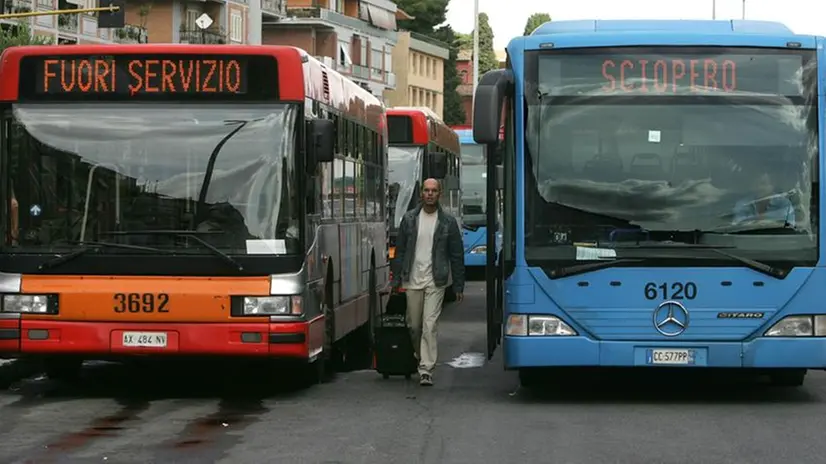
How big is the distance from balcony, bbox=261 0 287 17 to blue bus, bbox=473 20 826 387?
257 ft

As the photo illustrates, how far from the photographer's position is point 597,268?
46.0ft

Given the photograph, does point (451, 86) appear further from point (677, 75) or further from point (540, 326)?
point (540, 326)

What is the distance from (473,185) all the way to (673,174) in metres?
26.0

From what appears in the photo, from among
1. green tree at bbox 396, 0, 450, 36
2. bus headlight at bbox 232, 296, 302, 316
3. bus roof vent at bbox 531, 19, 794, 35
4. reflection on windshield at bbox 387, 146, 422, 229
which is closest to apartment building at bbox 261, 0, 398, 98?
green tree at bbox 396, 0, 450, 36

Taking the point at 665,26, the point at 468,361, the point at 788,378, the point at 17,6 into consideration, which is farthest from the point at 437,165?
the point at 17,6

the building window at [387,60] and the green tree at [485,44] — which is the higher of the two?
the green tree at [485,44]

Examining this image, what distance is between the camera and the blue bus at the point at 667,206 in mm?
13961

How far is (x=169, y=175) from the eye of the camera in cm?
1423

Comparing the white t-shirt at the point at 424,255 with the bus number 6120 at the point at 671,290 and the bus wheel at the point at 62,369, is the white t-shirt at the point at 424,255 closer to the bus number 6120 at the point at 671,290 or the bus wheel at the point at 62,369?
the bus number 6120 at the point at 671,290

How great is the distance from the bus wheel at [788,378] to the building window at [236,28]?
233 ft

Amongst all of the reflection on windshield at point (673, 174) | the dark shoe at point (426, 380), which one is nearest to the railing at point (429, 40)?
the dark shoe at point (426, 380)

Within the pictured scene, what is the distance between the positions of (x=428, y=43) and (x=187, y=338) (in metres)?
112

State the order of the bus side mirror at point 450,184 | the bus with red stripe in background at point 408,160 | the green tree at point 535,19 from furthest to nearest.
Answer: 1. the green tree at point 535,19
2. the bus side mirror at point 450,184
3. the bus with red stripe in background at point 408,160

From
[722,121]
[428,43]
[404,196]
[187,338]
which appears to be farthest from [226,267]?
[428,43]
